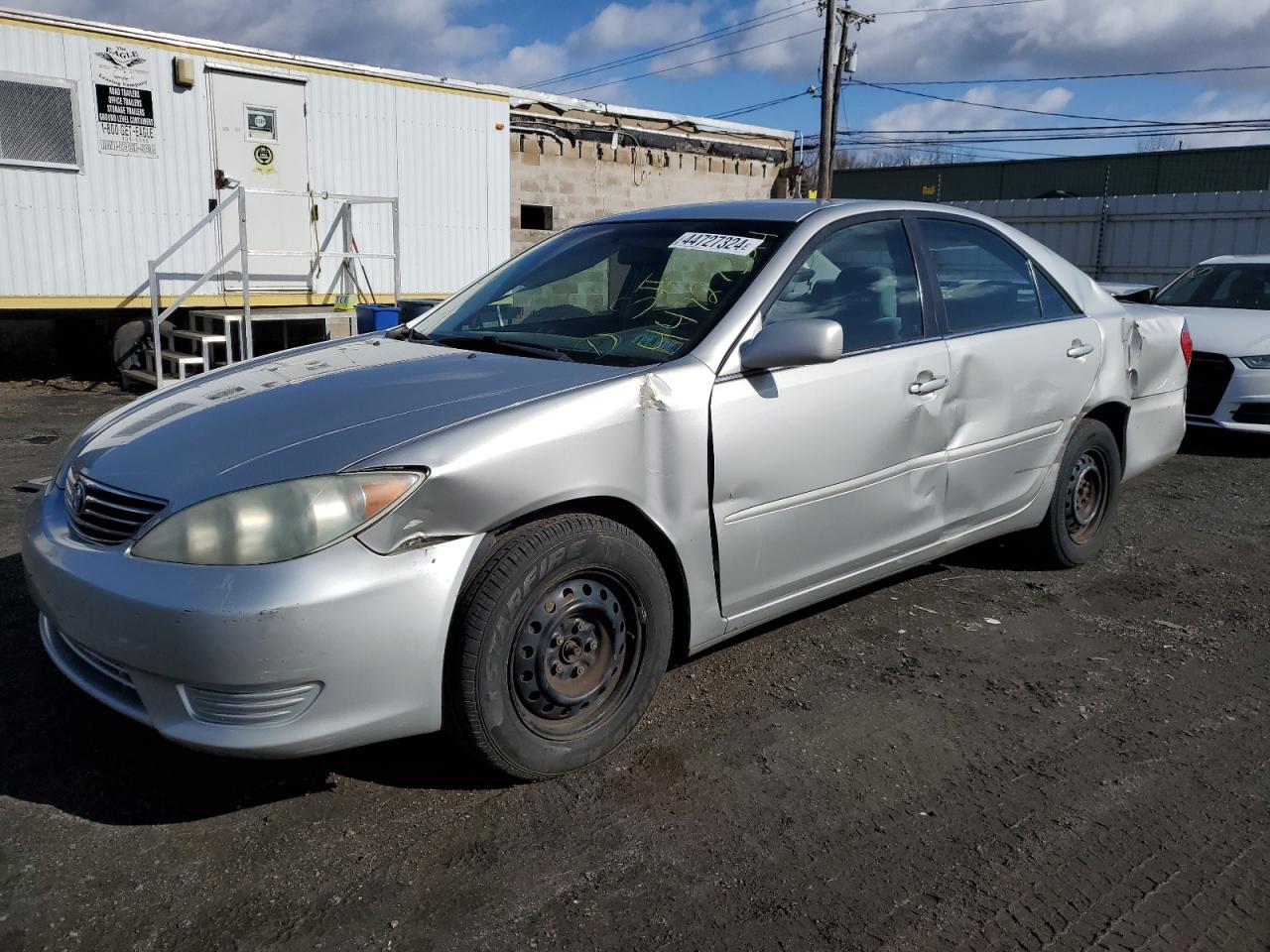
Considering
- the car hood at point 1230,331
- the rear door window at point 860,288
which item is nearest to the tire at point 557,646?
the rear door window at point 860,288

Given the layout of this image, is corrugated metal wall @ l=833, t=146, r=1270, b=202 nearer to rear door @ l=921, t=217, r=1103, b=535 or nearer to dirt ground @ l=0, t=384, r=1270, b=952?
rear door @ l=921, t=217, r=1103, b=535

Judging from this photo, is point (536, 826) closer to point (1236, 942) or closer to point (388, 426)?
point (388, 426)

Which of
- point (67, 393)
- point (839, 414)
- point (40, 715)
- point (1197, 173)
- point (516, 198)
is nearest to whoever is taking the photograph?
point (40, 715)

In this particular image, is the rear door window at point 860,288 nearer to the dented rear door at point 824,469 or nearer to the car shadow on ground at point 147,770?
the dented rear door at point 824,469

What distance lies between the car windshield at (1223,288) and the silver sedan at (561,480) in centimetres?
551

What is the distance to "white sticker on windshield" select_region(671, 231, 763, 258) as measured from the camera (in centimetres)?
355

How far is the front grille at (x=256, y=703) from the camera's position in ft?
7.98

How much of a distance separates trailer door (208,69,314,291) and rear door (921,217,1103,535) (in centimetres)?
819

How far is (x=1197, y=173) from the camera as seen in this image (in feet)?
117

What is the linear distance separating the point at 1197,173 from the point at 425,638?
40.3 m

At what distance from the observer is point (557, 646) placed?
282cm

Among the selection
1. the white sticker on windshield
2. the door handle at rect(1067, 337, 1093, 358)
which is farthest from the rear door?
the white sticker on windshield

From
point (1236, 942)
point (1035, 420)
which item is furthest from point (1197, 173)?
point (1236, 942)

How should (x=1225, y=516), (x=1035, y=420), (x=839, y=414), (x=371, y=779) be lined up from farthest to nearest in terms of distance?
(x=1225, y=516), (x=1035, y=420), (x=839, y=414), (x=371, y=779)
